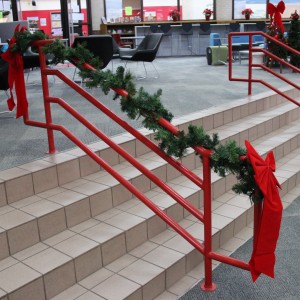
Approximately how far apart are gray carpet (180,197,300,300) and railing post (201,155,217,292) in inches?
1.8

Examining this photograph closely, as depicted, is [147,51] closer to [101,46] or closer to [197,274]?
[101,46]

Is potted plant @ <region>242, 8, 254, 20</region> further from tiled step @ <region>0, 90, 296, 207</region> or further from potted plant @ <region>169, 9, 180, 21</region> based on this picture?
tiled step @ <region>0, 90, 296, 207</region>

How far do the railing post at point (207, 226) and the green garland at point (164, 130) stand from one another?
0.14 ft

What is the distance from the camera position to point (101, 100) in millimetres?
5152

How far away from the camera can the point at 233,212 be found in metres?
3.04

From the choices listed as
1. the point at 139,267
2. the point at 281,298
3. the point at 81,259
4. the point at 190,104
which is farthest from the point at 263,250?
the point at 190,104

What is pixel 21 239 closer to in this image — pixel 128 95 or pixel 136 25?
pixel 128 95

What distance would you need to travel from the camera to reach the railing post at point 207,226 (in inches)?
79.2

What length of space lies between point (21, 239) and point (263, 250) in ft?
4.08

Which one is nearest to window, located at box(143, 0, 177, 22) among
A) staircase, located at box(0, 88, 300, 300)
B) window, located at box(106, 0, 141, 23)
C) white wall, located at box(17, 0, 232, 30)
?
window, located at box(106, 0, 141, 23)

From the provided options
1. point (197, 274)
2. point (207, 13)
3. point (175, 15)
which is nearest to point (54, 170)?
point (197, 274)

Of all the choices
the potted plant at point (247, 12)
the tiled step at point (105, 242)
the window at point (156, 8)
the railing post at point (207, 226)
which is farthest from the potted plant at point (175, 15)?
the railing post at point (207, 226)

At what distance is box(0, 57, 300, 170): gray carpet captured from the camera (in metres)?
3.26

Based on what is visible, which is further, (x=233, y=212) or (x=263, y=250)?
(x=233, y=212)
